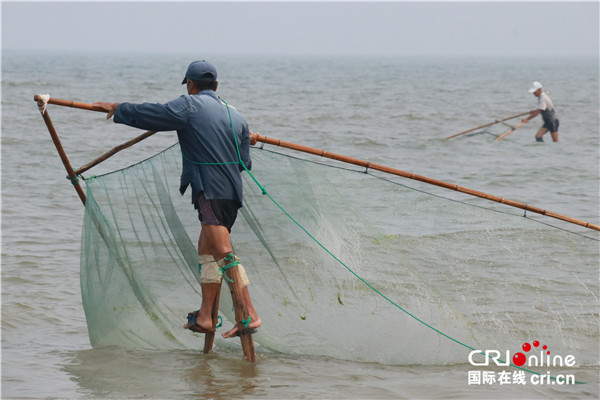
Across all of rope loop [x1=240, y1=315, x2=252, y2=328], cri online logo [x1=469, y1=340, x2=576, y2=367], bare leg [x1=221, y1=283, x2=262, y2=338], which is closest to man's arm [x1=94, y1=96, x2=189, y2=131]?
bare leg [x1=221, y1=283, x2=262, y2=338]

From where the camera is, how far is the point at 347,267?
416 cm

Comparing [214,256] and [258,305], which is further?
[258,305]

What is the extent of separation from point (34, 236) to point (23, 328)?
249 cm

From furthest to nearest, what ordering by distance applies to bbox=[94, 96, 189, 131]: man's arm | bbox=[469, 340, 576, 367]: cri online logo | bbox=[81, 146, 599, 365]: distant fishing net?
bbox=[469, 340, 576, 367]: cri online logo → bbox=[81, 146, 599, 365]: distant fishing net → bbox=[94, 96, 189, 131]: man's arm

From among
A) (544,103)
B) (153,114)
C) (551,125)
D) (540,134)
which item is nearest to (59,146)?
(153,114)

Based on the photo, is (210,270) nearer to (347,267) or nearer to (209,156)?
(209,156)

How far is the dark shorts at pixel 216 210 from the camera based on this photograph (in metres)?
3.97

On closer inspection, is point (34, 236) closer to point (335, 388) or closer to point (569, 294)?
point (335, 388)

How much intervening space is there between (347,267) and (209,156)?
969 millimetres

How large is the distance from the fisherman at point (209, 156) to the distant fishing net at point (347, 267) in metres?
0.29

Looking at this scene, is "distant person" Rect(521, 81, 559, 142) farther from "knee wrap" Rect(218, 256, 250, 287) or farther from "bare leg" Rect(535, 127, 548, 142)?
"knee wrap" Rect(218, 256, 250, 287)

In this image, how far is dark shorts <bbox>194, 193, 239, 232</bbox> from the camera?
3969 millimetres

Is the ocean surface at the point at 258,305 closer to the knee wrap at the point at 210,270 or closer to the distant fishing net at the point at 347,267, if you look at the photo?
the distant fishing net at the point at 347,267

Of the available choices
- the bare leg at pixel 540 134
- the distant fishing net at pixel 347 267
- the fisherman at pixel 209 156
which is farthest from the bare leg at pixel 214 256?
the bare leg at pixel 540 134
